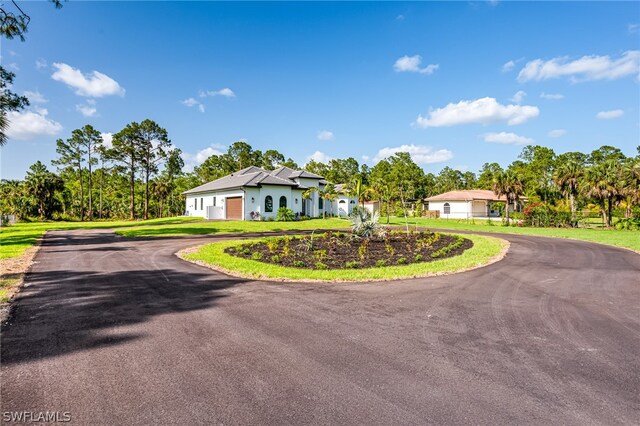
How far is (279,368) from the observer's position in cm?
376

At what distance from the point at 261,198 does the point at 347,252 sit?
72.0ft

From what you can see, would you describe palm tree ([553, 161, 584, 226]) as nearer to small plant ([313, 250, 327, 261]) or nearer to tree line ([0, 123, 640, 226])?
tree line ([0, 123, 640, 226])

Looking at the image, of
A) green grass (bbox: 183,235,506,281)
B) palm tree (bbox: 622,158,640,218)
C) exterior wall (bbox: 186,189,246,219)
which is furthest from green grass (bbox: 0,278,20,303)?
palm tree (bbox: 622,158,640,218)

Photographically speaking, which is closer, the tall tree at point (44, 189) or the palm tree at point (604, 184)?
the palm tree at point (604, 184)

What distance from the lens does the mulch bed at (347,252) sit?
10.6m

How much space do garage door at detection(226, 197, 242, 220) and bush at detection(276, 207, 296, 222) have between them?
13.6ft

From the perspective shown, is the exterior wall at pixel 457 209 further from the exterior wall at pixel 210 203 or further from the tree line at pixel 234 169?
the exterior wall at pixel 210 203

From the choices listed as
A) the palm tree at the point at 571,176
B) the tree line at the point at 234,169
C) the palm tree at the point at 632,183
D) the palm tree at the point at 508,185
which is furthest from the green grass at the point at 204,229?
the palm tree at the point at 632,183

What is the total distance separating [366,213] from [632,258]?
10.2m

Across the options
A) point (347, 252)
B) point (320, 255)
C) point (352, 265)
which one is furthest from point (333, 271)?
point (347, 252)

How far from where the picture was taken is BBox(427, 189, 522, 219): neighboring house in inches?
2010

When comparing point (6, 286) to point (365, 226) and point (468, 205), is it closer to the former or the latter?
point (365, 226)

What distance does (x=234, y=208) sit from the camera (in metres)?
34.7

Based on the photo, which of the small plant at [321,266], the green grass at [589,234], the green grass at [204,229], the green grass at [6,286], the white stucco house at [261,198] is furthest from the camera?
the white stucco house at [261,198]
